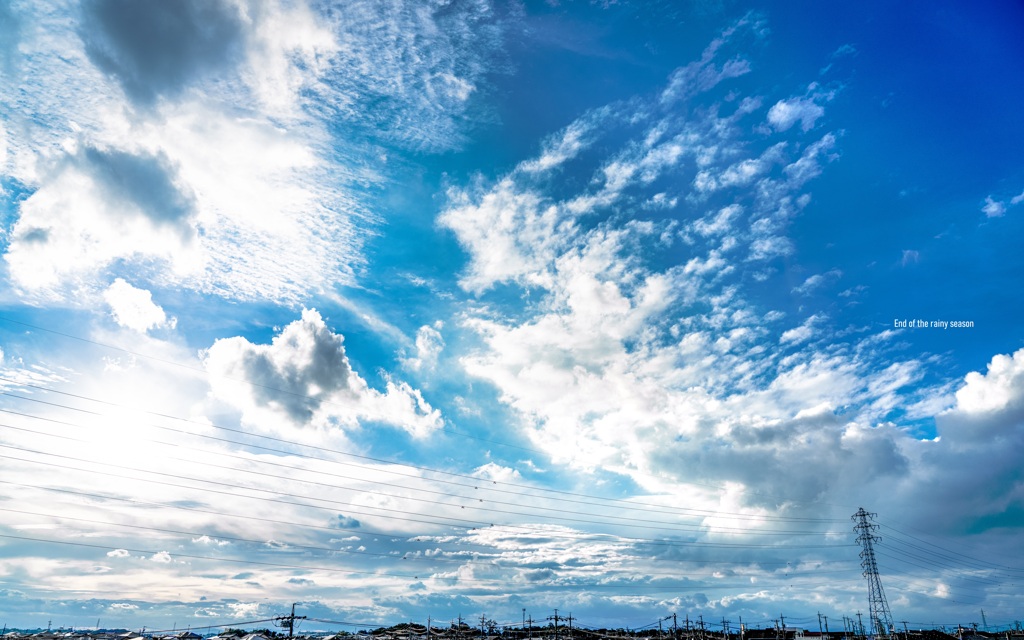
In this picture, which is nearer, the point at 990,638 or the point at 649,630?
the point at 990,638

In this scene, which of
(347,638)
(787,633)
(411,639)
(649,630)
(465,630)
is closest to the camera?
(347,638)

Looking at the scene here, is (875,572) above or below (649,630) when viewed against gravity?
above

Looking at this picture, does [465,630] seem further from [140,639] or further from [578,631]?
[140,639]

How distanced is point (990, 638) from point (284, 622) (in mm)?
169017

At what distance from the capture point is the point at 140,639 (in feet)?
317

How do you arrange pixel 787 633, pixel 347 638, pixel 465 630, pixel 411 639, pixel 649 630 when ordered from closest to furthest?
1. pixel 347 638
2. pixel 411 639
3. pixel 465 630
4. pixel 787 633
5. pixel 649 630

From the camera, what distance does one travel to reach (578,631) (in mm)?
135625

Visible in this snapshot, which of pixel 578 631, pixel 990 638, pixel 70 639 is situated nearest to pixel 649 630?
pixel 578 631

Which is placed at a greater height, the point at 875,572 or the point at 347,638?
the point at 875,572

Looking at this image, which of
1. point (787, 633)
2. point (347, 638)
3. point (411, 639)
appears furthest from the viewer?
point (787, 633)

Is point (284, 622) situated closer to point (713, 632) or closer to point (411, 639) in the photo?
point (411, 639)

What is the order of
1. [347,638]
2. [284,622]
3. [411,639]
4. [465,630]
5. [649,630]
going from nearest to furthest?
[284,622] < [347,638] < [411,639] < [465,630] < [649,630]

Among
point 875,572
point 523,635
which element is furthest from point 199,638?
point 875,572

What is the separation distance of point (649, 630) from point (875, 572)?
3062 inches
